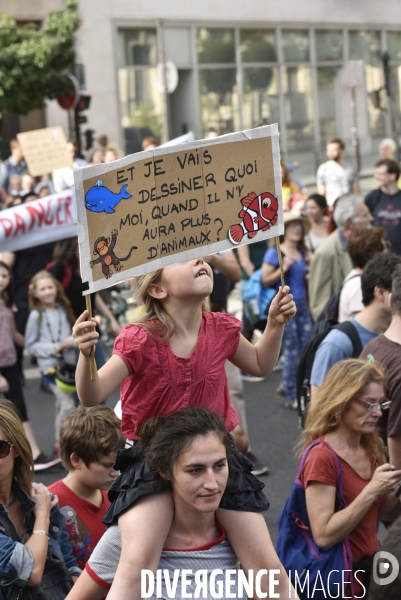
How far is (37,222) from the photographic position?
8.52 metres

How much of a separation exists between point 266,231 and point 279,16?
27665 millimetres

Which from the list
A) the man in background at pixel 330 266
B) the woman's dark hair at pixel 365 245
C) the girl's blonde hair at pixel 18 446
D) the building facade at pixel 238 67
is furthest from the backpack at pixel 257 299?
the building facade at pixel 238 67

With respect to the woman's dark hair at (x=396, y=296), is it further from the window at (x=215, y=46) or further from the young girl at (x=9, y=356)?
the window at (x=215, y=46)

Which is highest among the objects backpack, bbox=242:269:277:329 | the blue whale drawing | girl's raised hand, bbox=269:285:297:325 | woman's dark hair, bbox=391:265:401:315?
the blue whale drawing

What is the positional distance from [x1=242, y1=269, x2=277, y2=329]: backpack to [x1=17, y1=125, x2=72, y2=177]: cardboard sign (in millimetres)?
4541

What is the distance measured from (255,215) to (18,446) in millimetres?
1177

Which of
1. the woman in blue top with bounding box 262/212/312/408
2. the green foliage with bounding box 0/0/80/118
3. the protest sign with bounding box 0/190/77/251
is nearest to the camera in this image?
the protest sign with bounding box 0/190/77/251

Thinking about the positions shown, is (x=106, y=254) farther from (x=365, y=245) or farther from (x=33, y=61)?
(x=33, y=61)

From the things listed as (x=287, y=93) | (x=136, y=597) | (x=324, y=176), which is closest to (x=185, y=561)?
(x=136, y=597)

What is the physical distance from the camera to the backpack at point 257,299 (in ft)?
28.9

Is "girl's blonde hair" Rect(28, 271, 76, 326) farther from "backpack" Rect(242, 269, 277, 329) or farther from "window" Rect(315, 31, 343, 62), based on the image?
"window" Rect(315, 31, 343, 62)

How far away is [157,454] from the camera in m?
3.02

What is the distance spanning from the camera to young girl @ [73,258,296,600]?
2.98 meters

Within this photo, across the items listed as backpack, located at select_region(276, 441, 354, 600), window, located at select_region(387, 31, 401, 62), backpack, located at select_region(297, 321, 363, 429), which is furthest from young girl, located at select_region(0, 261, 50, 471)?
window, located at select_region(387, 31, 401, 62)
